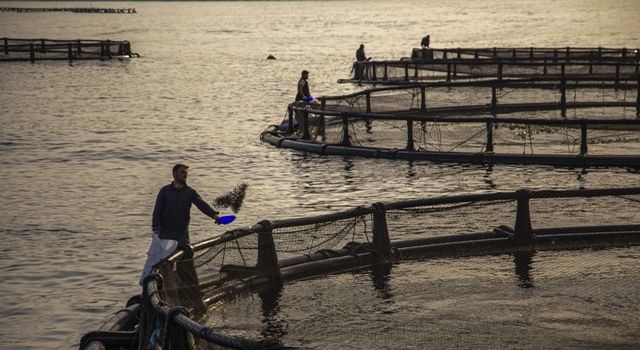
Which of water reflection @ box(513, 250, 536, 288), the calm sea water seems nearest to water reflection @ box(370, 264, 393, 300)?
water reflection @ box(513, 250, 536, 288)

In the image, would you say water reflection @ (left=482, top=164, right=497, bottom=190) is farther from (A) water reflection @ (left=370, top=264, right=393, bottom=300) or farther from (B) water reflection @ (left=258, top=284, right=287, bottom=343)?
(B) water reflection @ (left=258, top=284, right=287, bottom=343)

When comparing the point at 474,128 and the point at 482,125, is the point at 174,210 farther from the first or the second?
the point at 482,125

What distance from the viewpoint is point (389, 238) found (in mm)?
17531

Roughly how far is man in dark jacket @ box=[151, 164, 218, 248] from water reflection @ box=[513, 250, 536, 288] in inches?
179

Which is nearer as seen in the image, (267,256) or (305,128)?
(267,256)

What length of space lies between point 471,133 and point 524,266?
59.0 ft

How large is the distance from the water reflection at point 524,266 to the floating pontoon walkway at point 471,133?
451 inches

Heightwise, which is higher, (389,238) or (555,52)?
(555,52)

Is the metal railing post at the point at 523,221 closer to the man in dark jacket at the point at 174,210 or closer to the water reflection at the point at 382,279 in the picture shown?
the water reflection at the point at 382,279

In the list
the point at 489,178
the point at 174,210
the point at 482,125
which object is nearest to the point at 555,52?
the point at 482,125

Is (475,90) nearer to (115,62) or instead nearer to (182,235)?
(182,235)

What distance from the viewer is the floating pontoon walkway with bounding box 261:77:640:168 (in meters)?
29.8

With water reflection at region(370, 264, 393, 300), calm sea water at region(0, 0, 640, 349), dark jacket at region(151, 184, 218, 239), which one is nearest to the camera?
dark jacket at region(151, 184, 218, 239)

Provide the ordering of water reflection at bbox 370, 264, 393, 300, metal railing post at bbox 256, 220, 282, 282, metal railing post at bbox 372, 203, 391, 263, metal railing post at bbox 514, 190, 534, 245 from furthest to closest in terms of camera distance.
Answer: metal railing post at bbox 514, 190, 534, 245 < metal railing post at bbox 372, 203, 391, 263 < water reflection at bbox 370, 264, 393, 300 < metal railing post at bbox 256, 220, 282, 282
